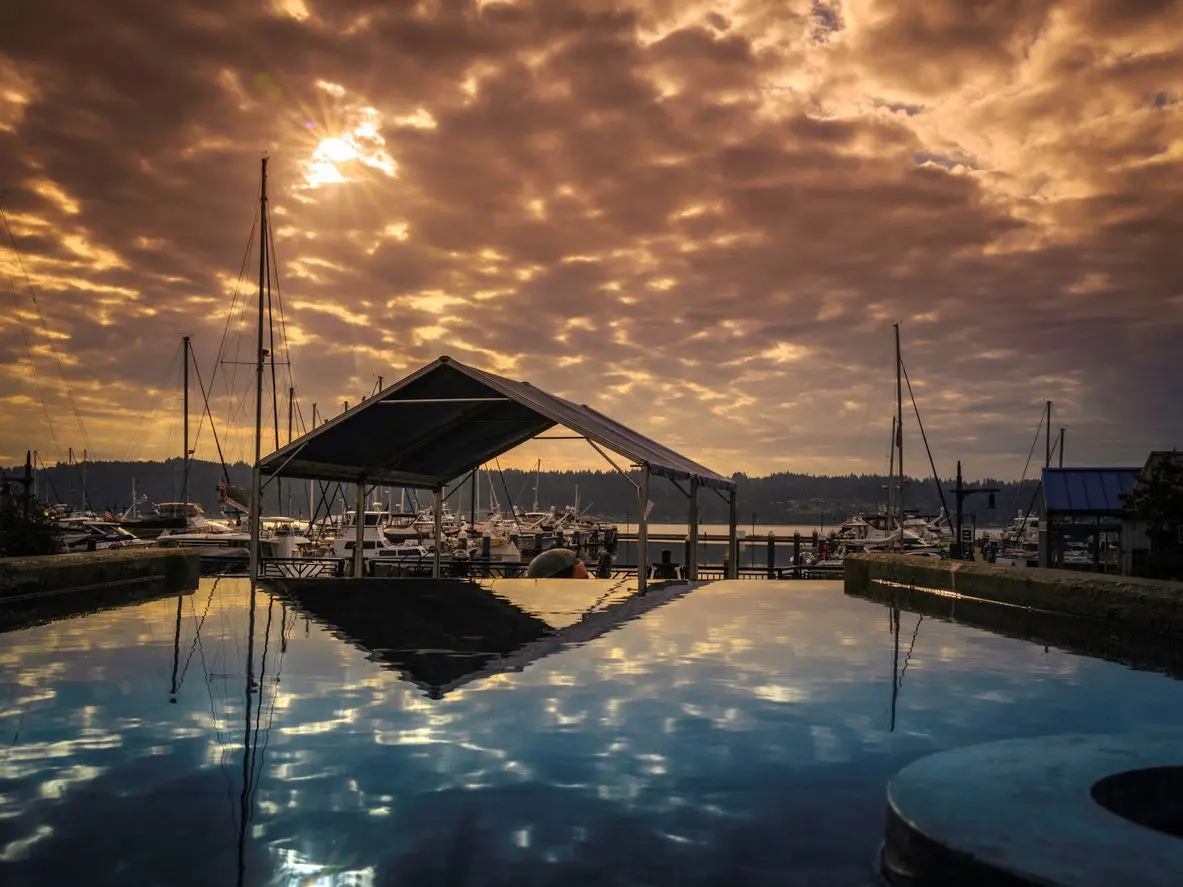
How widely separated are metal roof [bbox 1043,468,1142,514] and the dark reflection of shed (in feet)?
49.7

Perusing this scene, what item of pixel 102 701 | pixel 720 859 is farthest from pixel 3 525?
pixel 720 859

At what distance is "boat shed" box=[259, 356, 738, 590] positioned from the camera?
72.6ft

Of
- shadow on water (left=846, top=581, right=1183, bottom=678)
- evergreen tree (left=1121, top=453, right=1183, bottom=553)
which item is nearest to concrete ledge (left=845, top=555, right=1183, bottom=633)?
shadow on water (left=846, top=581, right=1183, bottom=678)

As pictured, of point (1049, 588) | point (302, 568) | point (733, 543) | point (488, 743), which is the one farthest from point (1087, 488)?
point (488, 743)

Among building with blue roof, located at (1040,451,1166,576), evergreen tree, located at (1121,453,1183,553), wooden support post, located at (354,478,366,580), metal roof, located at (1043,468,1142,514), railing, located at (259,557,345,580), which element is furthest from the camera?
railing, located at (259,557,345,580)

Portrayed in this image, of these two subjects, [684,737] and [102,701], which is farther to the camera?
[102,701]

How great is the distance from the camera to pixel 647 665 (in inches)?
482

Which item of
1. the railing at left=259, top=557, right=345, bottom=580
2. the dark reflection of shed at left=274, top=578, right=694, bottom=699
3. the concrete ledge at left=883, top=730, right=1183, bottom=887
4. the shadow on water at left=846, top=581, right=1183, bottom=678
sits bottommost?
the railing at left=259, top=557, right=345, bottom=580

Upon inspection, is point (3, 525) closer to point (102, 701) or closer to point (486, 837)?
point (102, 701)

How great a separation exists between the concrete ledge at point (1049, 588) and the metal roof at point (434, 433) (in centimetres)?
638

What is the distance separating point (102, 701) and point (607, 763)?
5569mm

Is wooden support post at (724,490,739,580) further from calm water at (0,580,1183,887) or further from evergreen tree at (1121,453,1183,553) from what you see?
calm water at (0,580,1183,887)

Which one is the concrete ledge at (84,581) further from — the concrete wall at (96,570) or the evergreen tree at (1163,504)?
the evergreen tree at (1163,504)

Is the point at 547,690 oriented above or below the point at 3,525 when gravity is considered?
below
